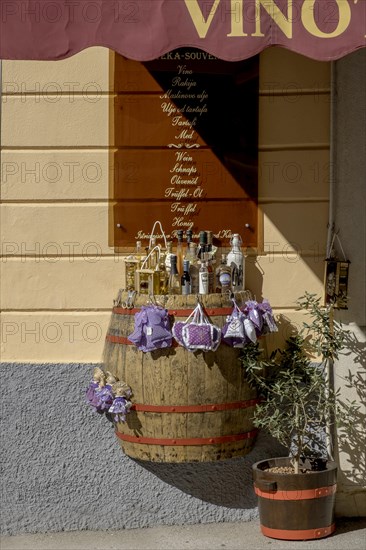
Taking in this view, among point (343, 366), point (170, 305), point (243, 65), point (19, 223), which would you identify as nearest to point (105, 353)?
point (170, 305)

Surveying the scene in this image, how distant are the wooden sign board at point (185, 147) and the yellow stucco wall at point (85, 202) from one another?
0.30ft

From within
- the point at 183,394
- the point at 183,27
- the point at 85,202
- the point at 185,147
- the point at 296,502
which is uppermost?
the point at 183,27

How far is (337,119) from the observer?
6.27 metres

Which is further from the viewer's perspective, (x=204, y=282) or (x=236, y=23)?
(x=204, y=282)

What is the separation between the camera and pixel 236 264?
6113mm

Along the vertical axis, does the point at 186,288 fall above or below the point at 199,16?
below

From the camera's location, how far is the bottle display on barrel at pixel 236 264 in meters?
6.10

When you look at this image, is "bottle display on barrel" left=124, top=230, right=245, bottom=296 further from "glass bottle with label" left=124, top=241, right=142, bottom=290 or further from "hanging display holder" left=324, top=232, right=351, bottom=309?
"hanging display holder" left=324, top=232, right=351, bottom=309

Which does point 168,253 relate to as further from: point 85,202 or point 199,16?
point 199,16

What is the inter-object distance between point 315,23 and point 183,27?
27.1 inches

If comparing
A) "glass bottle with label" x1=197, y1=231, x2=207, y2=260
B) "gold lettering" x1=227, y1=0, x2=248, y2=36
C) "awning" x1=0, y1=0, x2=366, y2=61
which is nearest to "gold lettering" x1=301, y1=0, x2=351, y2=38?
"awning" x1=0, y1=0, x2=366, y2=61

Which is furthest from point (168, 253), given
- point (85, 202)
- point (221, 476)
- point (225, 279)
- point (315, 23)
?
point (315, 23)

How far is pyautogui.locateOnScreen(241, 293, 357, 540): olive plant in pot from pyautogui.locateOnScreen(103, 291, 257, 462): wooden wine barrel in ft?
0.50

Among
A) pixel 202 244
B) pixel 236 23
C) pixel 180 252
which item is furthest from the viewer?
pixel 180 252
